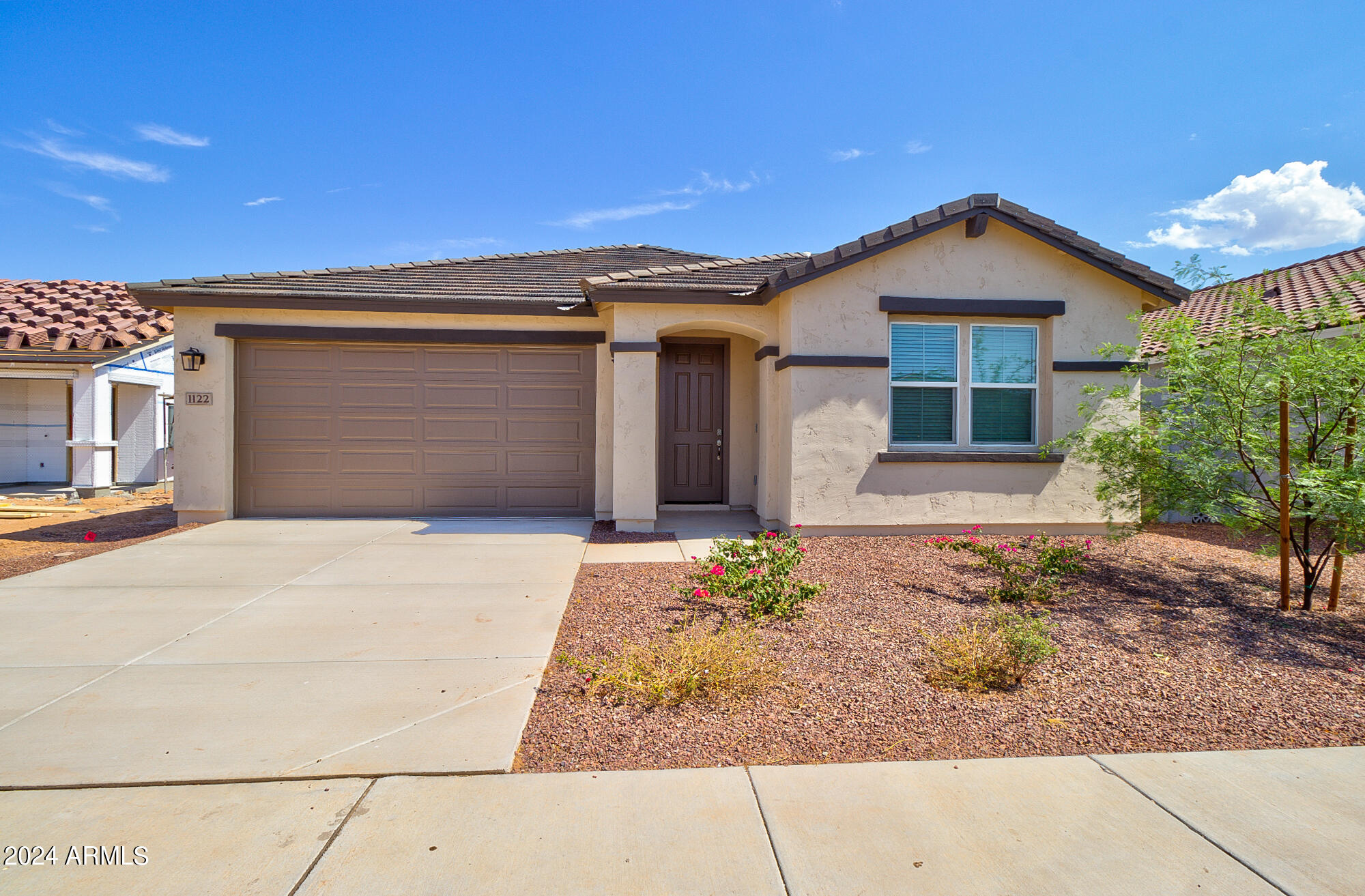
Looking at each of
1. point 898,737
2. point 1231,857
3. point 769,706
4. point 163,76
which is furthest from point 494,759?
point 163,76

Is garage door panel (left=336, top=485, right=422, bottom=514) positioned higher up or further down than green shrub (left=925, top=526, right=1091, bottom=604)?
higher up

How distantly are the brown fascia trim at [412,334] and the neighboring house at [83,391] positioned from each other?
500 cm

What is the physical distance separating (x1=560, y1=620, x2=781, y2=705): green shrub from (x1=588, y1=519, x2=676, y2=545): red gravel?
367 cm

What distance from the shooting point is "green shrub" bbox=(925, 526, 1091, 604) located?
17.4 feet

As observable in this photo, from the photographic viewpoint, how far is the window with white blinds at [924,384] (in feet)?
26.9

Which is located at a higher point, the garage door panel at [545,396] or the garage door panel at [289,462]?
the garage door panel at [545,396]

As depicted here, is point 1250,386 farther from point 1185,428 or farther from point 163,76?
point 163,76

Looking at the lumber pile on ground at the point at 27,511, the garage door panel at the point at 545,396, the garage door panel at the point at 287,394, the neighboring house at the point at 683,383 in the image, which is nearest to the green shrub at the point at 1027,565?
the neighboring house at the point at 683,383

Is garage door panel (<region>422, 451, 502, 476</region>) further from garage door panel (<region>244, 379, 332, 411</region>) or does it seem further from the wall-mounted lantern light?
the wall-mounted lantern light

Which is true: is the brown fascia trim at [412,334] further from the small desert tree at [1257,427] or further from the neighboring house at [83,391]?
the small desert tree at [1257,427]

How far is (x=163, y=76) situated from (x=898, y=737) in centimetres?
1433

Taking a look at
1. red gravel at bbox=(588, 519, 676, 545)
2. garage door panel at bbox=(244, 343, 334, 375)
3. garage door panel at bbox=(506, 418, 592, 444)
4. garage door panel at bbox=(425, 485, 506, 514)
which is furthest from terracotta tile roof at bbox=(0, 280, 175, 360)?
red gravel at bbox=(588, 519, 676, 545)

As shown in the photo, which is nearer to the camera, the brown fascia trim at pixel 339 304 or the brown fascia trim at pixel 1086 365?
the brown fascia trim at pixel 1086 365

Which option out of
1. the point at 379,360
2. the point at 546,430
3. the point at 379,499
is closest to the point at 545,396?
the point at 546,430
